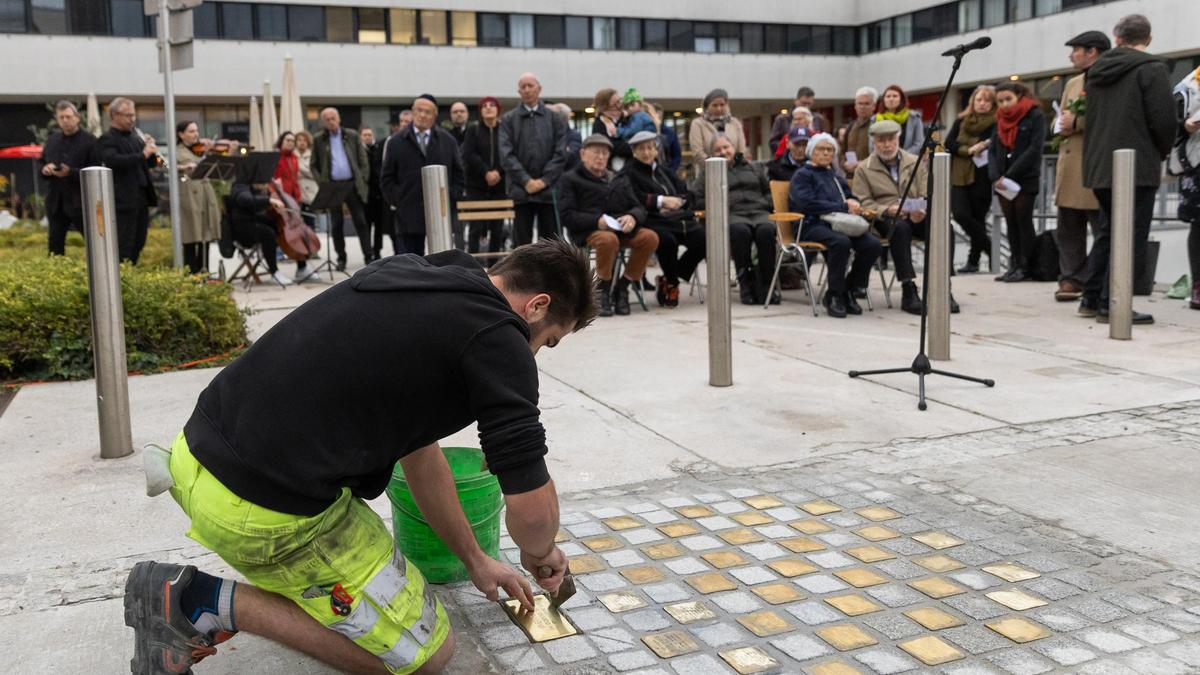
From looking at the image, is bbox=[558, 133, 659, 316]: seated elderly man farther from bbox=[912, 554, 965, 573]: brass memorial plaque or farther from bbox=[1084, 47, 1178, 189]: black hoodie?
bbox=[912, 554, 965, 573]: brass memorial plaque

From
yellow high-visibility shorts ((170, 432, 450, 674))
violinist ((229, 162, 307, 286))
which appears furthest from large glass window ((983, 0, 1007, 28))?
yellow high-visibility shorts ((170, 432, 450, 674))

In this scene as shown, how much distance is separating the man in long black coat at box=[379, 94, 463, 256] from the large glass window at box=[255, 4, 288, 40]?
2822cm

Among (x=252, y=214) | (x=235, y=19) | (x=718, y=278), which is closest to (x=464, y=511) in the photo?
(x=718, y=278)

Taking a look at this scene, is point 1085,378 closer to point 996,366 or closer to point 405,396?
point 996,366

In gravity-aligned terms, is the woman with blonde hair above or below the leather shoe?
above

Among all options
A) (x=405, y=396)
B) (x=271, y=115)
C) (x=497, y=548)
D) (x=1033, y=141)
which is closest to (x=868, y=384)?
(x=497, y=548)

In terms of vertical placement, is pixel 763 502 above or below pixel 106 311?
below

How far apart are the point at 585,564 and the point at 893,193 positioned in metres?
6.90

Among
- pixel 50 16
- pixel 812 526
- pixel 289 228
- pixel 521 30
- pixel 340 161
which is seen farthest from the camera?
pixel 521 30

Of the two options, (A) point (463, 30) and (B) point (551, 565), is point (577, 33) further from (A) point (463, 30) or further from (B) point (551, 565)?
(B) point (551, 565)

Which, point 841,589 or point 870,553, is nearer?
point 841,589

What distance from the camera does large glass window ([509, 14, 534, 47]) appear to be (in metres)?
40.3

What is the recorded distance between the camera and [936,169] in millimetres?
7129

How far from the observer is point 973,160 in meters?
11.6
